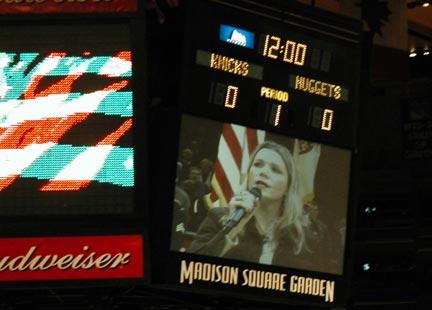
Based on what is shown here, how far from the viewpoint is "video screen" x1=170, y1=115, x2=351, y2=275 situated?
27.5 ft

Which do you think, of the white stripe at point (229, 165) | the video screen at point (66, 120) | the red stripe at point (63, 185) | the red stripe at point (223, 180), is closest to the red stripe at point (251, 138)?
the white stripe at point (229, 165)

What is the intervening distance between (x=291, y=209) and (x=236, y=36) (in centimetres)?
146

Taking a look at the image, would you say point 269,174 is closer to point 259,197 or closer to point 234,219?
point 259,197

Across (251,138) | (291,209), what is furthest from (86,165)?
(291,209)

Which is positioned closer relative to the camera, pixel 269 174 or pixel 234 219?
pixel 234 219

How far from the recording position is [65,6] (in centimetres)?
845

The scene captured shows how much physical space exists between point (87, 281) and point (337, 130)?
2.50m

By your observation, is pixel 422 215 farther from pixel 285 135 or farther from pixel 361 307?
pixel 285 135

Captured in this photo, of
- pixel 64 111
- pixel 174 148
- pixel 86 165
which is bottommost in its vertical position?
pixel 86 165

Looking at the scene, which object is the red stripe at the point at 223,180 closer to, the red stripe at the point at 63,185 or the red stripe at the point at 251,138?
the red stripe at the point at 251,138

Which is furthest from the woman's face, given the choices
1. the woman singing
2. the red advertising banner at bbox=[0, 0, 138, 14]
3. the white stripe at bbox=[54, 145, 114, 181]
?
the red advertising banner at bbox=[0, 0, 138, 14]

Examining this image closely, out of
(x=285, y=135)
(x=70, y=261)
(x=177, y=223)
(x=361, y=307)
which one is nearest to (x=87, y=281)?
(x=70, y=261)

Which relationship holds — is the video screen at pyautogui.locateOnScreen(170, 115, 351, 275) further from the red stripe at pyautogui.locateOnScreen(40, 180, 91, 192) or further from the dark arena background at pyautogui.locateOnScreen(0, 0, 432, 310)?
the red stripe at pyautogui.locateOnScreen(40, 180, 91, 192)

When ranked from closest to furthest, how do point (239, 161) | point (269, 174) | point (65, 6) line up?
point (65, 6)
point (239, 161)
point (269, 174)
